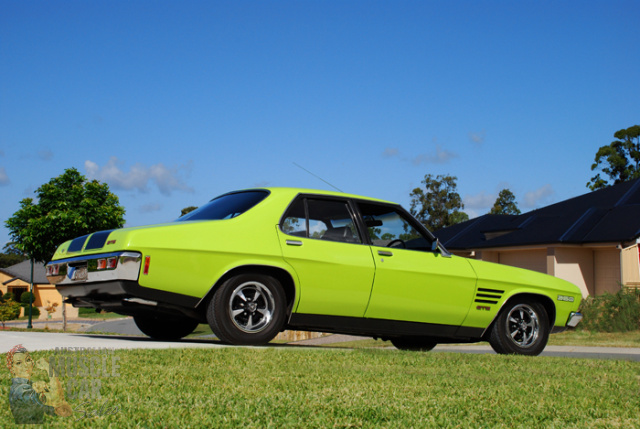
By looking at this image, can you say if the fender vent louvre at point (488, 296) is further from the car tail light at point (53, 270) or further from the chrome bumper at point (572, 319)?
the car tail light at point (53, 270)

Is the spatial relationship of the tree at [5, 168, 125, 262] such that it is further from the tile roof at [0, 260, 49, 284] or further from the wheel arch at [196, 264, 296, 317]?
the tile roof at [0, 260, 49, 284]

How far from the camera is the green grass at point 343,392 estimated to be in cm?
369

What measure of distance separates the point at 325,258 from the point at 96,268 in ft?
7.16

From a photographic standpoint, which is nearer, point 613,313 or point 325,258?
point 325,258

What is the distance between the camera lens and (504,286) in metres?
7.98

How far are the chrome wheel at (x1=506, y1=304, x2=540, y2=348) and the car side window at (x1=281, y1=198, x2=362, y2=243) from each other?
→ 7.81 feet

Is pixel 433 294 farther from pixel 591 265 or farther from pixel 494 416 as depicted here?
pixel 591 265

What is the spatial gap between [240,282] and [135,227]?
110cm

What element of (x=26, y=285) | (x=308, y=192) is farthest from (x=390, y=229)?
(x=26, y=285)

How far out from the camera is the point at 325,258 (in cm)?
679

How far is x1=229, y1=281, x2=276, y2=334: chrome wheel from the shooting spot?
253 inches

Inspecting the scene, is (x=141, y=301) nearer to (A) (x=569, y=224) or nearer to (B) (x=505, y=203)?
(A) (x=569, y=224)

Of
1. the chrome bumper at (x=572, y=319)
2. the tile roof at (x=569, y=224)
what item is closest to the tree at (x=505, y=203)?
the tile roof at (x=569, y=224)

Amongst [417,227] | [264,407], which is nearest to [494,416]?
[264,407]
